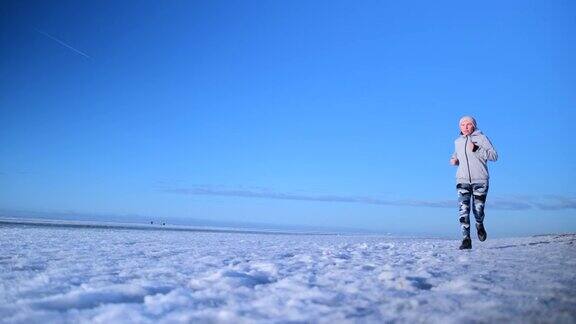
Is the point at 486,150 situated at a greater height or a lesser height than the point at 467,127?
lesser

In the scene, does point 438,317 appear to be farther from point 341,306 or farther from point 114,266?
point 114,266

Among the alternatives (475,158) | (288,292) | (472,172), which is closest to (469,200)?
(472,172)

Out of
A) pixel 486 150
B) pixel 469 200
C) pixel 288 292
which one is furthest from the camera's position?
pixel 469 200

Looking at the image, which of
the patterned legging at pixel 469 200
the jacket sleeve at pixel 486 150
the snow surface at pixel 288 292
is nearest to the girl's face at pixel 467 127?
the jacket sleeve at pixel 486 150

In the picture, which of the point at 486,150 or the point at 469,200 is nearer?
the point at 486,150

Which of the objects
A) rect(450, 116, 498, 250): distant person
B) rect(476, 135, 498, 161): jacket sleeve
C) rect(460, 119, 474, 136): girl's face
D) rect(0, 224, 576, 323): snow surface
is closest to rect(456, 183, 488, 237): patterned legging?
rect(450, 116, 498, 250): distant person

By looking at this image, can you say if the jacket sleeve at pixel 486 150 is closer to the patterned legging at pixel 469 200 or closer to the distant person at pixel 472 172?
the distant person at pixel 472 172

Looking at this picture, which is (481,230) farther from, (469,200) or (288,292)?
(288,292)

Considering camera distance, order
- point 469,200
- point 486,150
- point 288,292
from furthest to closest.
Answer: point 469,200 → point 486,150 → point 288,292
